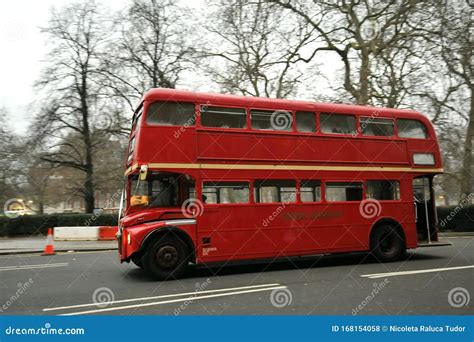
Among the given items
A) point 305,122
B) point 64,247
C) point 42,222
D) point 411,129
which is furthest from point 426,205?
point 42,222

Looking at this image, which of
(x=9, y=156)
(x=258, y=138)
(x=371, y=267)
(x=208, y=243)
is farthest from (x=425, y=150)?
(x=9, y=156)

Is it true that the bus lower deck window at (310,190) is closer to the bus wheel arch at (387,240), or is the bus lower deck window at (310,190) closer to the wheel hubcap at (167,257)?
the bus wheel arch at (387,240)

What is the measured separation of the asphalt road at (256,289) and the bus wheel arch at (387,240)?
35 cm

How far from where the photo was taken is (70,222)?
22.8 metres

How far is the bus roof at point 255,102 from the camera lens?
9.19 m

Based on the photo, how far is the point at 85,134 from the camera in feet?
83.8

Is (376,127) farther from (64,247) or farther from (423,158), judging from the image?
(64,247)

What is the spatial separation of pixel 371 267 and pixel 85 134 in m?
20.3

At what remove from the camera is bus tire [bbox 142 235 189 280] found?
8.68 metres

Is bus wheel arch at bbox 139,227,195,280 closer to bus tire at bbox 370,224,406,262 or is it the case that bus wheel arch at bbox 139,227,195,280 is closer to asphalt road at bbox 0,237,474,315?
asphalt road at bbox 0,237,474,315

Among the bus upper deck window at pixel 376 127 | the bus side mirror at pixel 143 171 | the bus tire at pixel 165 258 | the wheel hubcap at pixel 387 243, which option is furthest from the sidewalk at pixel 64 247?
the bus upper deck window at pixel 376 127

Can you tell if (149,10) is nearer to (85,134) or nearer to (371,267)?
(85,134)

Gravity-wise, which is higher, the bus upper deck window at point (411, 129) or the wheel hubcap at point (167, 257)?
the bus upper deck window at point (411, 129)

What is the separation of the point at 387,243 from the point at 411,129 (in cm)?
319
